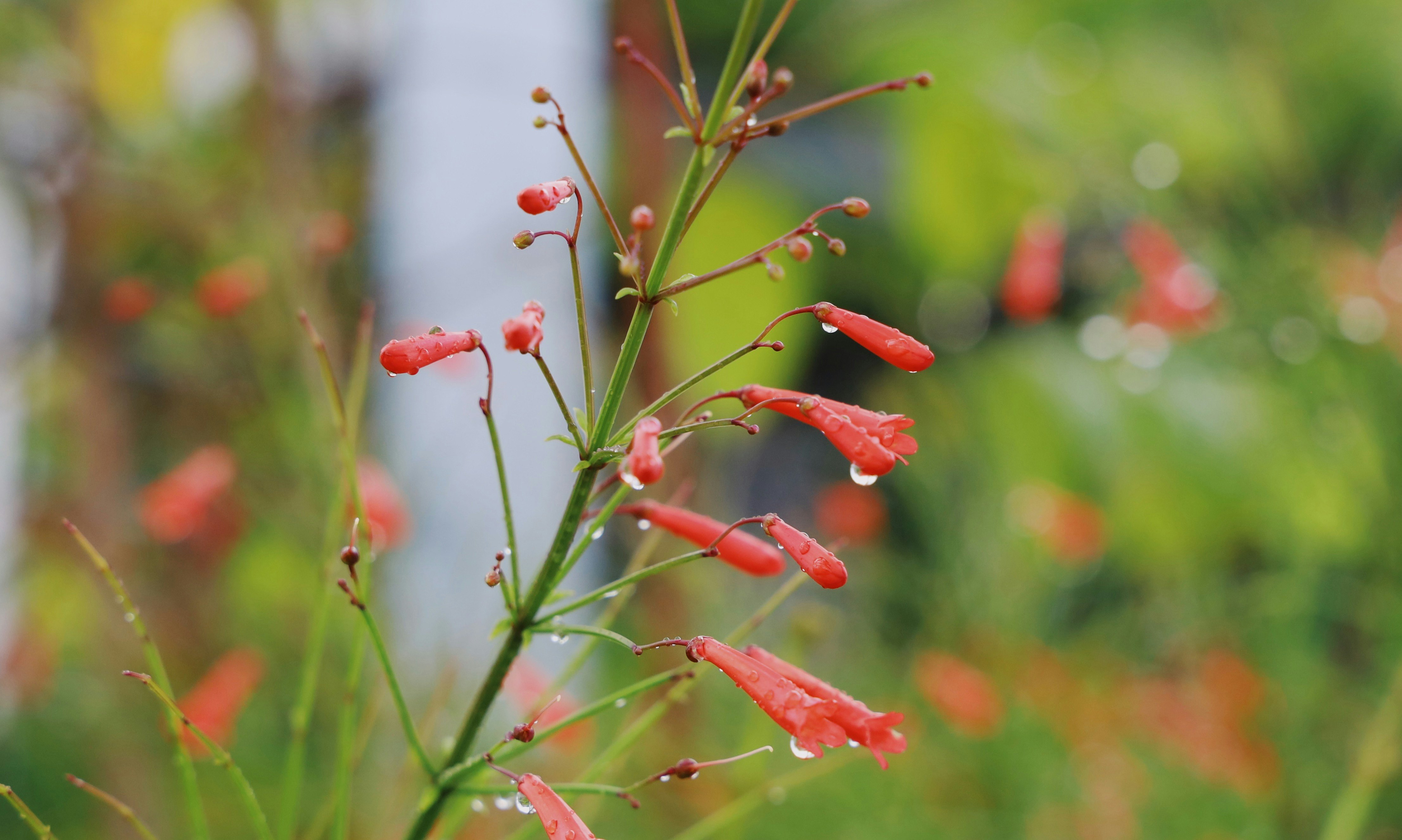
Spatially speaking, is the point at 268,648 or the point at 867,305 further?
the point at 867,305

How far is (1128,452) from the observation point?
1401 millimetres

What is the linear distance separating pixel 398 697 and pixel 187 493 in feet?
2.20

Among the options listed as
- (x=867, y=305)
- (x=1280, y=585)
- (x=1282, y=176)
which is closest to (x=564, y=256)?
(x=1280, y=585)

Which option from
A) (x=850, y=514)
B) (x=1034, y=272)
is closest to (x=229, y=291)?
(x=1034, y=272)

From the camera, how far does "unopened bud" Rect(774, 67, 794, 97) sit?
1.16ft

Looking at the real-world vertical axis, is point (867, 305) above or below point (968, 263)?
below

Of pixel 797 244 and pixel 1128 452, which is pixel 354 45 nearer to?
pixel 1128 452

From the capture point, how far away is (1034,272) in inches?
58.0

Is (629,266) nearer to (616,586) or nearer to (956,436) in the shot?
(616,586)

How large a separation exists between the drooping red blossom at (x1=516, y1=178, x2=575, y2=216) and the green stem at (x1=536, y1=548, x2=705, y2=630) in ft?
0.52

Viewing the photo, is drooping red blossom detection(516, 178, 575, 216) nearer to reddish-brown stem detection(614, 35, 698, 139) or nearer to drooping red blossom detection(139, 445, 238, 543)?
reddish-brown stem detection(614, 35, 698, 139)

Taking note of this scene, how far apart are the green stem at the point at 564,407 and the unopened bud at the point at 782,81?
14cm

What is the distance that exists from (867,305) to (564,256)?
2.10 meters

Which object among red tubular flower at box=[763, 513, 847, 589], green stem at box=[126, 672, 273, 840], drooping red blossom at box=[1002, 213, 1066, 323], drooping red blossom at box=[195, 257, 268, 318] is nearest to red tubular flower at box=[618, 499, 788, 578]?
red tubular flower at box=[763, 513, 847, 589]
